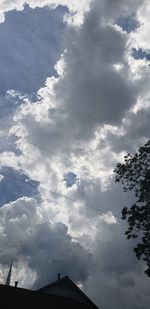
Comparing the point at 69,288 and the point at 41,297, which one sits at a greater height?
the point at 69,288

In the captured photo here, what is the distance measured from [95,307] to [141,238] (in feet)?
53.0


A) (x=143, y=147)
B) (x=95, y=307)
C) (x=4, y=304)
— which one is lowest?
(x=4, y=304)

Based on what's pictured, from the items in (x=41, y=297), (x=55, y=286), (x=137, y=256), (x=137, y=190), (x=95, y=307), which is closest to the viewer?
(x=137, y=256)

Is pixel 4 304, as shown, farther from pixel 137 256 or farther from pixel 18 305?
pixel 137 256

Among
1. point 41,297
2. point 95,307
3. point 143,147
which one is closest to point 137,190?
point 143,147

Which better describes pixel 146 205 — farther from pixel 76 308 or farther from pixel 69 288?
pixel 69 288

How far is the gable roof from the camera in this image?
40.4 meters

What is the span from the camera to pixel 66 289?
41344 millimetres

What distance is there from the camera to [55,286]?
136ft

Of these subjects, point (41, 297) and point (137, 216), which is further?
point (41, 297)

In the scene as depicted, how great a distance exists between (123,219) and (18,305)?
435 inches

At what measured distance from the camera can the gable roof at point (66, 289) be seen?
133 ft

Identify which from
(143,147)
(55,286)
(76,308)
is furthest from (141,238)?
(55,286)

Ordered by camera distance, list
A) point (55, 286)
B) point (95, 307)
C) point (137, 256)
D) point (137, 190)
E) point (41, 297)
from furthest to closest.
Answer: point (55, 286) → point (95, 307) → point (41, 297) → point (137, 190) → point (137, 256)
